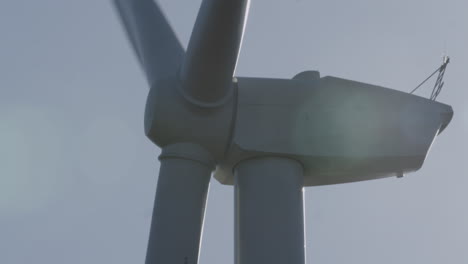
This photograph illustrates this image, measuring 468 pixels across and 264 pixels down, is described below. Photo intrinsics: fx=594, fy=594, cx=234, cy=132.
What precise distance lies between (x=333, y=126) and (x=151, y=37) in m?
2.84

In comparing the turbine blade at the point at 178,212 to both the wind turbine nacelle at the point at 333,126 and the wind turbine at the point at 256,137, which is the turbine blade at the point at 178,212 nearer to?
the wind turbine at the point at 256,137

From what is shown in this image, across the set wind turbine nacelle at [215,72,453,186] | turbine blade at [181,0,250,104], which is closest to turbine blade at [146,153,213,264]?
wind turbine nacelle at [215,72,453,186]

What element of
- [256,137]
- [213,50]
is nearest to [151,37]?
[213,50]

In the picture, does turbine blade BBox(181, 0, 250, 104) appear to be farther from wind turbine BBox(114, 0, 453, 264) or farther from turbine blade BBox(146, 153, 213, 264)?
turbine blade BBox(146, 153, 213, 264)

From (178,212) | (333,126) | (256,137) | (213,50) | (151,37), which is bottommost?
(178,212)

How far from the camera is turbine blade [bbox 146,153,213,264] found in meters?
6.16

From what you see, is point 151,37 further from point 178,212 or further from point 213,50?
point 178,212

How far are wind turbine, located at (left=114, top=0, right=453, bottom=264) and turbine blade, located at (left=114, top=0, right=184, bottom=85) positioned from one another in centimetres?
8

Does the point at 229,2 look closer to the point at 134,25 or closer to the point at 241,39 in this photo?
the point at 241,39

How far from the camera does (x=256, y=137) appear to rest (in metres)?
6.95

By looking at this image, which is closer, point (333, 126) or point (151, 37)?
point (333, 126)

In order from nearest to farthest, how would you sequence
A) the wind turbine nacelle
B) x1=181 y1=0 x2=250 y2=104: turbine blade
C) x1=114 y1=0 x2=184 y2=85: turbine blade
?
x1=181 y1=0 x2=250 y2=104: turbine blade → the wind turbine nacelle → x1=114 y1=0 x2=184 y2=85: turbine blade

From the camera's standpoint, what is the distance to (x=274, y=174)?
6.83 meters

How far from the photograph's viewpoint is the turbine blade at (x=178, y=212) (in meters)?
6.16
